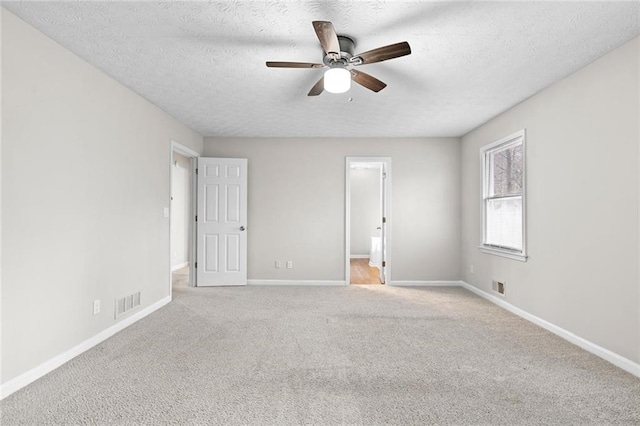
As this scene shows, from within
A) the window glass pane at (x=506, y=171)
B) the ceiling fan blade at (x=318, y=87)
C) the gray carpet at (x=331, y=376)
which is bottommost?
the gray carpet at (x=331, y=376)

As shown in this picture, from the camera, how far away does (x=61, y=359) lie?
2555 millimetres

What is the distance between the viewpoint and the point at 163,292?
4.23 m

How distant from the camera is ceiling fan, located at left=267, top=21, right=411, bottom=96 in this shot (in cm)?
212

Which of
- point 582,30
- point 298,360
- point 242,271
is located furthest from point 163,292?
point 582,30

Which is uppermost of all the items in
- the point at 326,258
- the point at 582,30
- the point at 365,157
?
the point at 582,30

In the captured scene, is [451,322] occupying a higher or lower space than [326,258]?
lower

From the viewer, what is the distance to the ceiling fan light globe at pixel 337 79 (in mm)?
2527

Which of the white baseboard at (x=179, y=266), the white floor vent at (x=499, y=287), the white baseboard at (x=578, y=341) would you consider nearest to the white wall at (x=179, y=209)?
the white baseboard at (x=179, y=266)

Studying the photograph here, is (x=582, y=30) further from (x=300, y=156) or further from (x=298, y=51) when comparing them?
(x=300, y=156)

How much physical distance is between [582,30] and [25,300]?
4208mm

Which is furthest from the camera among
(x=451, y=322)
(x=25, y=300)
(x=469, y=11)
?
(x=451, y=322)

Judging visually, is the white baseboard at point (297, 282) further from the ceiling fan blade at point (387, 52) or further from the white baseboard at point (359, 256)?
the ceiling fan blade at point (387, 52)

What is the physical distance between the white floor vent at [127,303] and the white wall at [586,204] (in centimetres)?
423

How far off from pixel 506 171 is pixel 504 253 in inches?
40.8
